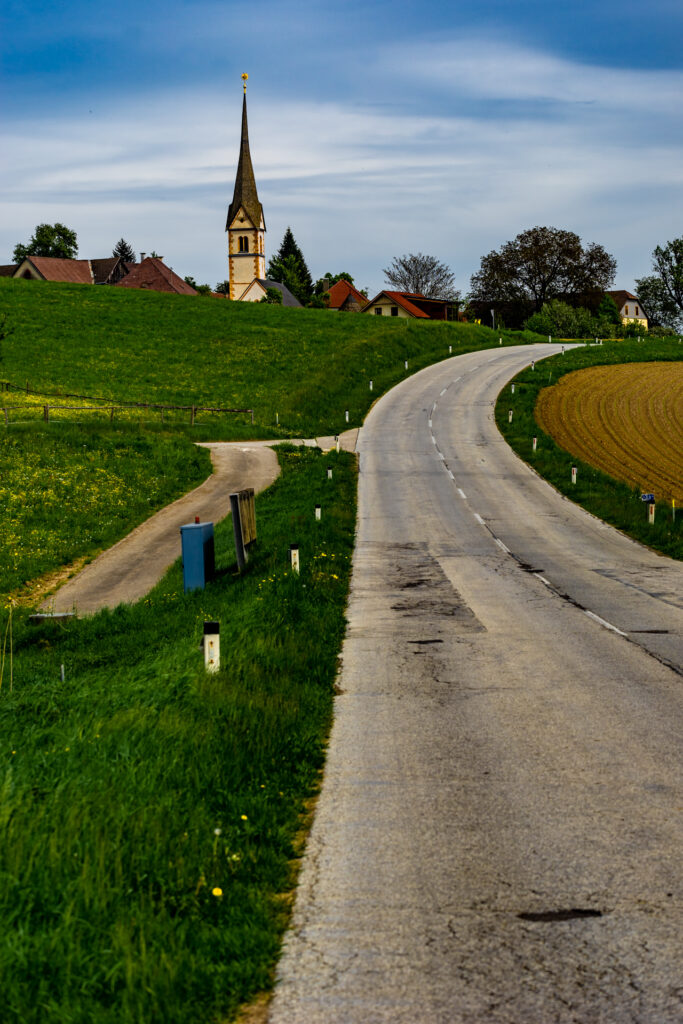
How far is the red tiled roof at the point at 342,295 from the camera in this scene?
460 ft

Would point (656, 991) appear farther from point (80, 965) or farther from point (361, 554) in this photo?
point (361, 554)

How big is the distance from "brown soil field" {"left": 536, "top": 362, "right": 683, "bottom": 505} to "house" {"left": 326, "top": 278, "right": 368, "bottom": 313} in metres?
72.1

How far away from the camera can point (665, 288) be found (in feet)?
506

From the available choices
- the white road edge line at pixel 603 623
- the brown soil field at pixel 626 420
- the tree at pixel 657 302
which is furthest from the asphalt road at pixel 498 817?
the tree at pixel 657 302

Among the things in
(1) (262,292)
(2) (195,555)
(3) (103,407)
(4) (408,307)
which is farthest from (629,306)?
(2) (195,555)

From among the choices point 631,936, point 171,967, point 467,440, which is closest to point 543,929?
point 631,936

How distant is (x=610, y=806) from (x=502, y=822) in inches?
36.9

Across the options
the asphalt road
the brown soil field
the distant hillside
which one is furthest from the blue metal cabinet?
the distant hillside

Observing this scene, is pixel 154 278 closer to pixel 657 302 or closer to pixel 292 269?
pixel 292 269

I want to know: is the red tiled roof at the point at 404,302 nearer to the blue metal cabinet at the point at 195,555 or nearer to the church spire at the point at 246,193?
the church spire at the point at 246,193

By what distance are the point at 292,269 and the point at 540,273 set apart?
124 feet

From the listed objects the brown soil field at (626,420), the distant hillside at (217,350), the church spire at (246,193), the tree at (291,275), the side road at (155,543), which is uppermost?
the church spire at (246,193)

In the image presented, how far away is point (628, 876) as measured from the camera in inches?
244

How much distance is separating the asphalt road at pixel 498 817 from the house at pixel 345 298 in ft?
401
